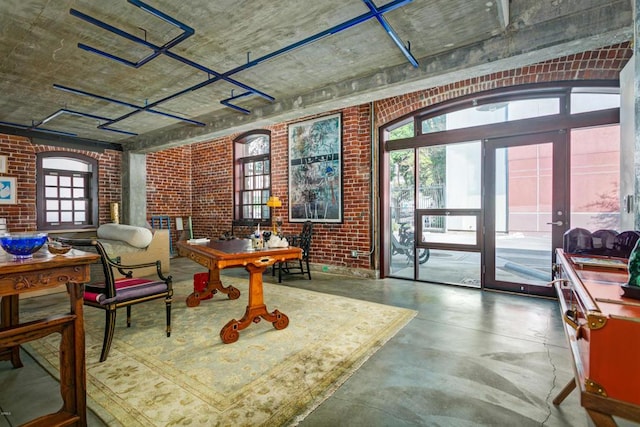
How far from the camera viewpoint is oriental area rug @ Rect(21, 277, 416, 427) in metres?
1.80

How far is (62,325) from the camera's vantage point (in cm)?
163

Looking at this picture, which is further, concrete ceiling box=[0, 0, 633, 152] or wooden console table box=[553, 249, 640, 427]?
concrete ceiling box=[0, 0, 633, 152]

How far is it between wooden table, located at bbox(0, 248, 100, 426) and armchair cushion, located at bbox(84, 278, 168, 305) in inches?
33.7

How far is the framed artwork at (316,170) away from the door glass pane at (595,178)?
3351 mm

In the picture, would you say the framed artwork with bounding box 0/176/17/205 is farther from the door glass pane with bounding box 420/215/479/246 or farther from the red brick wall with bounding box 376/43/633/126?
the door glass pane with bounding box 420/215/479/246

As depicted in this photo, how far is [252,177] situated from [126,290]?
507 cm

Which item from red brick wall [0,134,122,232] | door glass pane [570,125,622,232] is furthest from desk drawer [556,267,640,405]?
red brick wall [0,134,122,232]

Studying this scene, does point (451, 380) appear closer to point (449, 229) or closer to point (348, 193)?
point (449, 229)

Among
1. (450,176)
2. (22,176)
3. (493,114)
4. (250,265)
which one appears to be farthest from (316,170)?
(22,176)

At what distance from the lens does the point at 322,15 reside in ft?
8.69

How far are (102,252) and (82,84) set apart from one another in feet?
9.77

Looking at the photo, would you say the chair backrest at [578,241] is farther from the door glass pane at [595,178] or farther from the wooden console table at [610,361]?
the door glass pane at [595,178]

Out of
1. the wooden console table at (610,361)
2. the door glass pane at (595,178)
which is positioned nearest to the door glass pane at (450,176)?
the door glass pane at (595,178)

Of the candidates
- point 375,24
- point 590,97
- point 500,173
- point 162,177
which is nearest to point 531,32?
point 375,24
